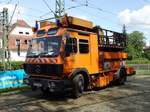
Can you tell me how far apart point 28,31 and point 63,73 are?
45497 millimetres

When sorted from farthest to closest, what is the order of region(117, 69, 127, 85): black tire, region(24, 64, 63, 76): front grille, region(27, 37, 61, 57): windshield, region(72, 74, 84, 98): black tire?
region(117, 69, 127, 85): black tire
region(72, 74, 84, 98): black tire
region(27, 37, 61, 57): windshield
region(24, 64, 63, 76): front grille

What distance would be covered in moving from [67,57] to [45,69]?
1115 mm

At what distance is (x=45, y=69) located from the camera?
7.86 metres

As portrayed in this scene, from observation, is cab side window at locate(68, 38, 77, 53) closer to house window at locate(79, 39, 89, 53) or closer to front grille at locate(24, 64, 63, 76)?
house window at locate(79, 39, 89, 53)

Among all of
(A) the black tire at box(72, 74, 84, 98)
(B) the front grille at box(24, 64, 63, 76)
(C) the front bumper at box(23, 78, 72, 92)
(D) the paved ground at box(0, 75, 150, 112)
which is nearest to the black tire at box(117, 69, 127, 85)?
(D) the paved ground at box(0, 75, 150, 112)

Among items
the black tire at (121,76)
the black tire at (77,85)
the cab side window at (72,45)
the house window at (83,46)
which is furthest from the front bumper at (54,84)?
the black tire at (121,76)

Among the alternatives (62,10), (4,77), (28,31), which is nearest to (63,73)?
(4,77)

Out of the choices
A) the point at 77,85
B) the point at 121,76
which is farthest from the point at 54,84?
the point at 121,76

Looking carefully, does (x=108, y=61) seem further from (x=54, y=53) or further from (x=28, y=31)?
(x=28, y=31)

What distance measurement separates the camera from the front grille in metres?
7.39

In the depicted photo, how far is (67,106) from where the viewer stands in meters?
7.15

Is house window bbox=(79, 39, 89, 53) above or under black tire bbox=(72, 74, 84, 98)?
above

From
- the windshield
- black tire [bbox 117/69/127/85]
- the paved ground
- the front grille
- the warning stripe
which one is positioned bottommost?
the paved ground

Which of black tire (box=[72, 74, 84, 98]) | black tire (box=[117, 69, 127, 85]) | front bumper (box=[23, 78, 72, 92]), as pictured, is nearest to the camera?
front bumper (box=[23, 78, 72, 92])
